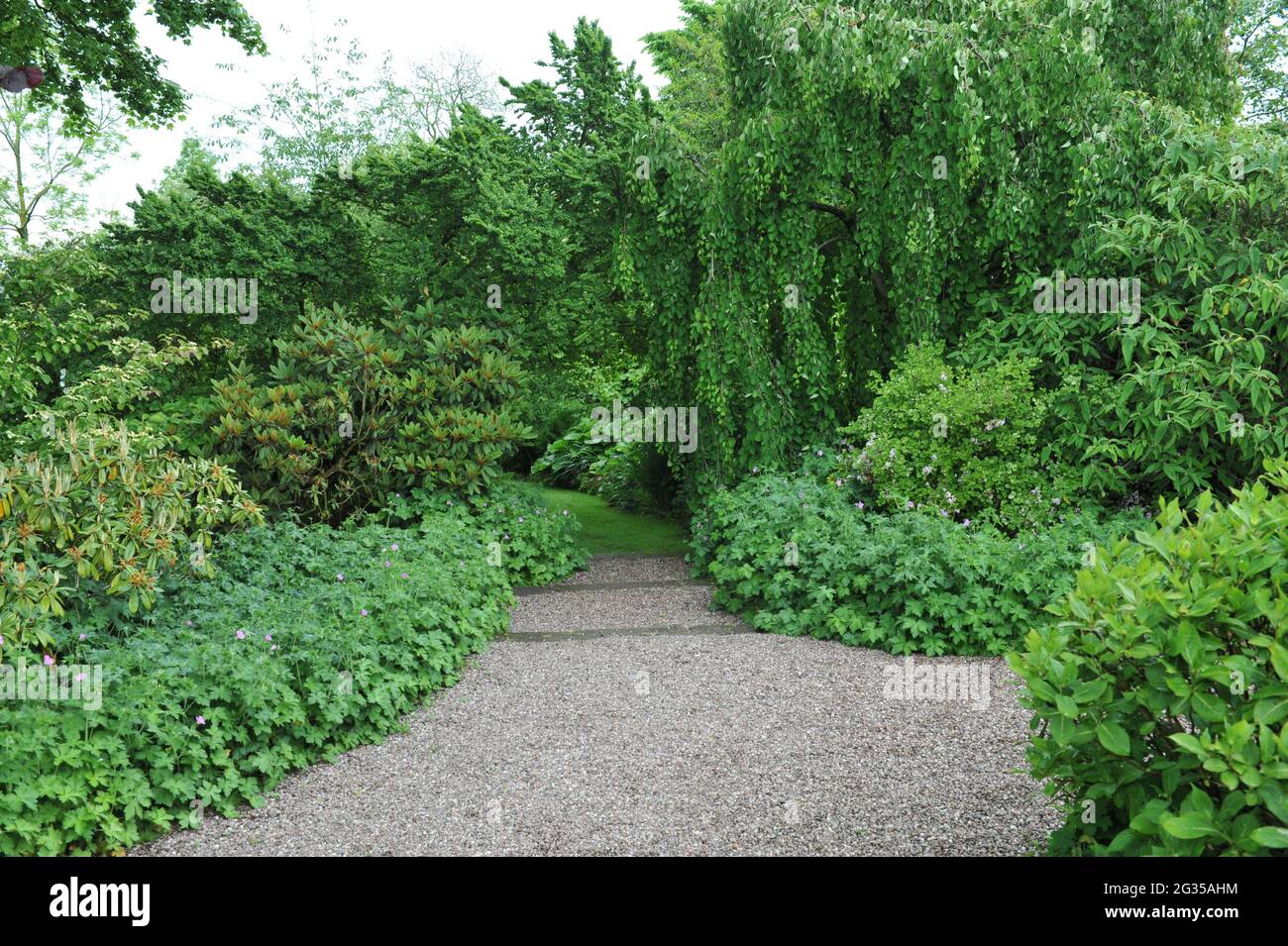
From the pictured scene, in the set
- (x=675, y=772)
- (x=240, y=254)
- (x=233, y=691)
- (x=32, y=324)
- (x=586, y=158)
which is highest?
(x=586, y=158)

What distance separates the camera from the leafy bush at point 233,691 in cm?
317

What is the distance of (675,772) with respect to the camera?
150 inches

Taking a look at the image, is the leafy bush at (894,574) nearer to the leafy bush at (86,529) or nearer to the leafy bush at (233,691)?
the leafy bush at (233,691)

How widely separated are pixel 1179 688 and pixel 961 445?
4.92m

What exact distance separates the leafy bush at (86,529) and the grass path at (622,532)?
4.19 m

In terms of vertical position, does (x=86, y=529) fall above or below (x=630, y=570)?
above

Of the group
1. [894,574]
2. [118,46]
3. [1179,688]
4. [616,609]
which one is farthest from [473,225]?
[1179,688]

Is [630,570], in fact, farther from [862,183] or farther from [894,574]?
[862,183]

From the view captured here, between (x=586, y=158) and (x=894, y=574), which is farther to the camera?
(x=586, y=158)

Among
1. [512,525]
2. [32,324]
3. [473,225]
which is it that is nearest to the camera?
[32,324]

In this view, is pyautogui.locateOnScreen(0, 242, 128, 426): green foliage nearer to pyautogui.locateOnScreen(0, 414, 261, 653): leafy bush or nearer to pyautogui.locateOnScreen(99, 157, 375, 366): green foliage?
pyautogui.locateOnScreen(0, 414, 261, 653): leafy bush

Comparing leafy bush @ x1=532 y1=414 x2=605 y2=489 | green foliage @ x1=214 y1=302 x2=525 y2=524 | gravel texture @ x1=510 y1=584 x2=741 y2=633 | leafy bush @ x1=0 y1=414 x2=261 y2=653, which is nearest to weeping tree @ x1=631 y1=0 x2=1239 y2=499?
gravel texture @ x1=510 y1=584 x2=741 y2=633

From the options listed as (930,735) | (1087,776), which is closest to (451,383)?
(930,735)
